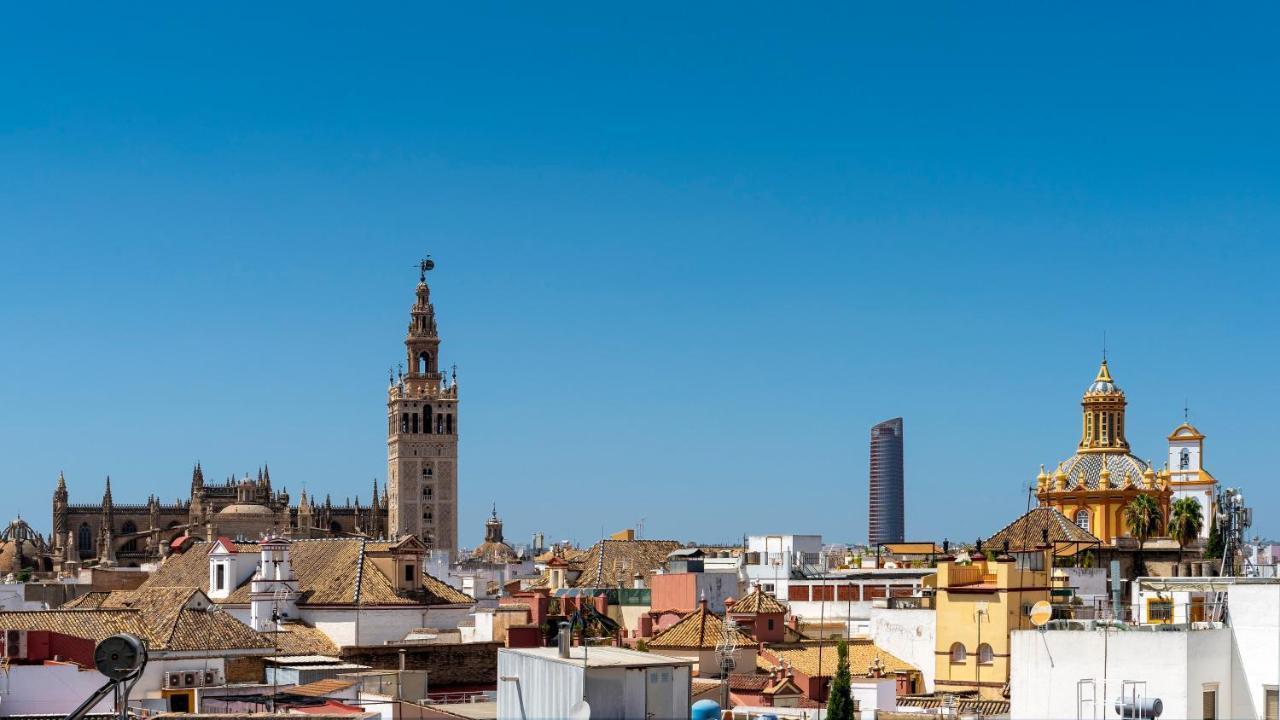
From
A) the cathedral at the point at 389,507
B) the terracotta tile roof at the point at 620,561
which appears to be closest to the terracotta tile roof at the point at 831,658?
the terracotta tile roof at the point at 620,561

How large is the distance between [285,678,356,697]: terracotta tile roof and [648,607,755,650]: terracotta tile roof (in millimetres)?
10809

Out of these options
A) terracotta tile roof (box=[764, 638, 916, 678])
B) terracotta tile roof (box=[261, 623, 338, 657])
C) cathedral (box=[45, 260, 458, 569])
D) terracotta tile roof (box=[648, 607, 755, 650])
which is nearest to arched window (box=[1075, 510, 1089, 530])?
terracotta tile roof (box=[764, 638, 916, 678])

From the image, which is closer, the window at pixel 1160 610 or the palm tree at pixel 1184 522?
the window at pixel 1160 610

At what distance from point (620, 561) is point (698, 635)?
37135 millimetres

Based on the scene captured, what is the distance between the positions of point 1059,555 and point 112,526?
419 ft

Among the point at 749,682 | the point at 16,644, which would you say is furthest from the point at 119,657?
the point at 749,682

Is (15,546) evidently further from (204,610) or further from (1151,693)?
(1151,693)

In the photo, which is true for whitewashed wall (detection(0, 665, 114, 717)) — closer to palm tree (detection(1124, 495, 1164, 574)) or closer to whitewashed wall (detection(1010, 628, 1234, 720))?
whitewashed wall (detection(1010, 628, 1234, 720))

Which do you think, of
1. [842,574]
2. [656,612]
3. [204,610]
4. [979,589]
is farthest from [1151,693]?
[842,574]

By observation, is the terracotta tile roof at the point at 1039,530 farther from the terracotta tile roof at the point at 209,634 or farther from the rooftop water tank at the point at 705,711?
the rooftop water tank at the point at 705,711

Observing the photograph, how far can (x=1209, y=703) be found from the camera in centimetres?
2670

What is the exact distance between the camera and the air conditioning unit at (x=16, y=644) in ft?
120

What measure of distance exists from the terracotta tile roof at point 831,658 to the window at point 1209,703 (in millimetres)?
17105

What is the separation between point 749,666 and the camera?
45688mm
